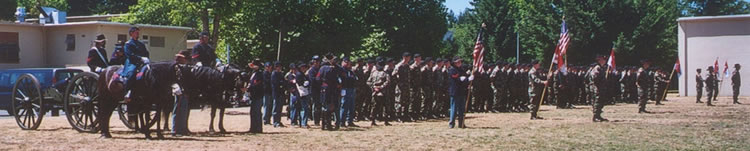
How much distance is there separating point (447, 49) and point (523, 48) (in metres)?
11.9

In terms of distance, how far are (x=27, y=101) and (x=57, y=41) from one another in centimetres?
3197

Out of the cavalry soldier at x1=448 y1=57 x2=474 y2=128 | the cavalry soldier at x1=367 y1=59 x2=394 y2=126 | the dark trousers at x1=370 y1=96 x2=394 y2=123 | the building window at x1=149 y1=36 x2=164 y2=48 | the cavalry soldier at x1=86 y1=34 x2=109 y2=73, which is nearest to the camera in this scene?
the cavalry soldier at x1=86 y1=34 x2=109 y2=73

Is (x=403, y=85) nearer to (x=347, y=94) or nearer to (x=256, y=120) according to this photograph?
(x=347, y=94)

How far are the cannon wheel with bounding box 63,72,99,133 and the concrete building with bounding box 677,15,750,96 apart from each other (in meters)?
36.0

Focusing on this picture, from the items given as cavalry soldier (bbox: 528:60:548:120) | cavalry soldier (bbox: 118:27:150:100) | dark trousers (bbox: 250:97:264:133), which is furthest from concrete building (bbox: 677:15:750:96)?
cavalry soldier (bbox: 118:27:150:100)

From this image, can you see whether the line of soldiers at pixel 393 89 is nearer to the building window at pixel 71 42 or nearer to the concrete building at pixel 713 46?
the concrete building at pixel 713 46

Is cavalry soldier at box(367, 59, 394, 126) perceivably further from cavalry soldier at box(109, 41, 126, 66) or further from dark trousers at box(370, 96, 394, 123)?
cavalry soldier at box(109, 41, 126, 66)

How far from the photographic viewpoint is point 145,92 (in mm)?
13617

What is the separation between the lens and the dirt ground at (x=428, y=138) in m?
12.9

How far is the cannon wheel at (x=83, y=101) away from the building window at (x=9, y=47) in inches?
1206

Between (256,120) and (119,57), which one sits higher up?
(119,57)

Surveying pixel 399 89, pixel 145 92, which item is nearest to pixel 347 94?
pixel 399 89

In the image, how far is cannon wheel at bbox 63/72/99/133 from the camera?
49.1ft

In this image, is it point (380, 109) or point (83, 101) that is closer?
point (83, 101)
